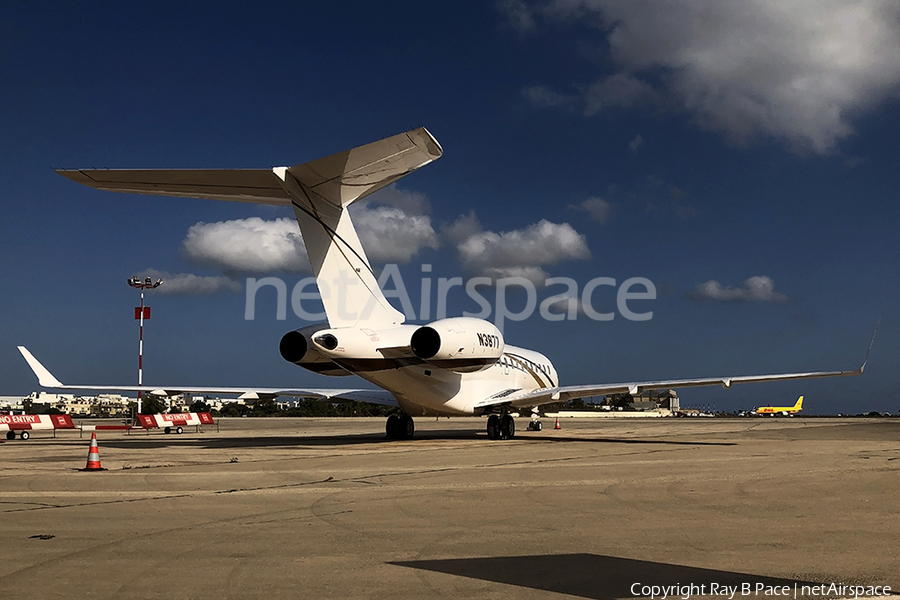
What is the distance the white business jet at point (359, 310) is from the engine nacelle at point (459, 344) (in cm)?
2

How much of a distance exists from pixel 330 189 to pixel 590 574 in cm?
1231

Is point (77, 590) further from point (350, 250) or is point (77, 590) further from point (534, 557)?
point (350, 250)

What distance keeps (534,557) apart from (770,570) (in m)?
1.58

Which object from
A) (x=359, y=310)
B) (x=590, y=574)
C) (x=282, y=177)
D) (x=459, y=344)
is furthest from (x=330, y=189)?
(x=590, y=574)

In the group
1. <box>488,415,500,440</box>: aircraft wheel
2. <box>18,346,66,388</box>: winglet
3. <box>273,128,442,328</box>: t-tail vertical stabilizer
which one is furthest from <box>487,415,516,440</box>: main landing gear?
<box>18,346,66,388</box>: winglet

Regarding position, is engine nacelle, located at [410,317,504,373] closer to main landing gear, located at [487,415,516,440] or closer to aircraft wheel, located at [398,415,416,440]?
main landing gear, located at [487,415,516,440]

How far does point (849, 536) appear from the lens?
21.2ft

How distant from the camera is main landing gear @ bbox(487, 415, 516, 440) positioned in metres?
24.3

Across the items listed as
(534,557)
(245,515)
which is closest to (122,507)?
(245,515)

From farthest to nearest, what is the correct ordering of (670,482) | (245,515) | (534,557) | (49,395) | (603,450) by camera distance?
(49,395) → (603,450) → (670,482) → (245,515) → (534,557)

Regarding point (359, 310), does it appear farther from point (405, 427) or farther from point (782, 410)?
point (782, 410)

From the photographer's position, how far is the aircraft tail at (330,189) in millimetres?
14070

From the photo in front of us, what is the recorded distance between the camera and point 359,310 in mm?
17578

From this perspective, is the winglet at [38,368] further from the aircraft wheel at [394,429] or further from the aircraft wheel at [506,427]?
the aircraft wheel at [506,427]
